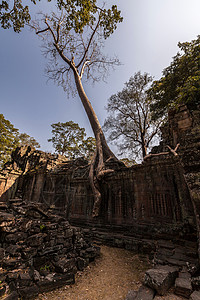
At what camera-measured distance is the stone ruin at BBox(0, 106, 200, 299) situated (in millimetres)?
3747

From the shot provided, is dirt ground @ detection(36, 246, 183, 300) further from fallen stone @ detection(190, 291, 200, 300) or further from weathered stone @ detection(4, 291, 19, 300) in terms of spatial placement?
weathered stone @ detection(4, 291, 19, 300)

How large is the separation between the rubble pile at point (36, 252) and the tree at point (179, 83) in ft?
31.3

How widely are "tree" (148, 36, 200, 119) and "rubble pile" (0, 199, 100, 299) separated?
9540 millimetres

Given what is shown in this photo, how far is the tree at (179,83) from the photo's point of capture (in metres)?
8.34

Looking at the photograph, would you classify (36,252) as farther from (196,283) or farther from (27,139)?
(27,139)

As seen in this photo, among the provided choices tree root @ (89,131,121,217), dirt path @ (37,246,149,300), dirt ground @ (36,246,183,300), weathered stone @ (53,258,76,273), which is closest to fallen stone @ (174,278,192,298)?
dirt ground @ (36,246,183,300)

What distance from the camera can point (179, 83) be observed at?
11297mm

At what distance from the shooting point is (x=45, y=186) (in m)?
11.6

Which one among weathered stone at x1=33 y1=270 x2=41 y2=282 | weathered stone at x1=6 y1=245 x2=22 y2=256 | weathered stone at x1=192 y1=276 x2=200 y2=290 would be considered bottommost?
weathered stone at x1=33 y1=270 x2=41 y2=282

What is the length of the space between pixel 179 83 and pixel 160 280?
13.1 m

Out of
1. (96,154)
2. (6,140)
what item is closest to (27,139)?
(6,140)

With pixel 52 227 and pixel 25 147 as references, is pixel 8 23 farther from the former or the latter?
pixel 52 227

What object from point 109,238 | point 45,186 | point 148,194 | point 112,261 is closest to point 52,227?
point 112,261

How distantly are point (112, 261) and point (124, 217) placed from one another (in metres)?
2.21
